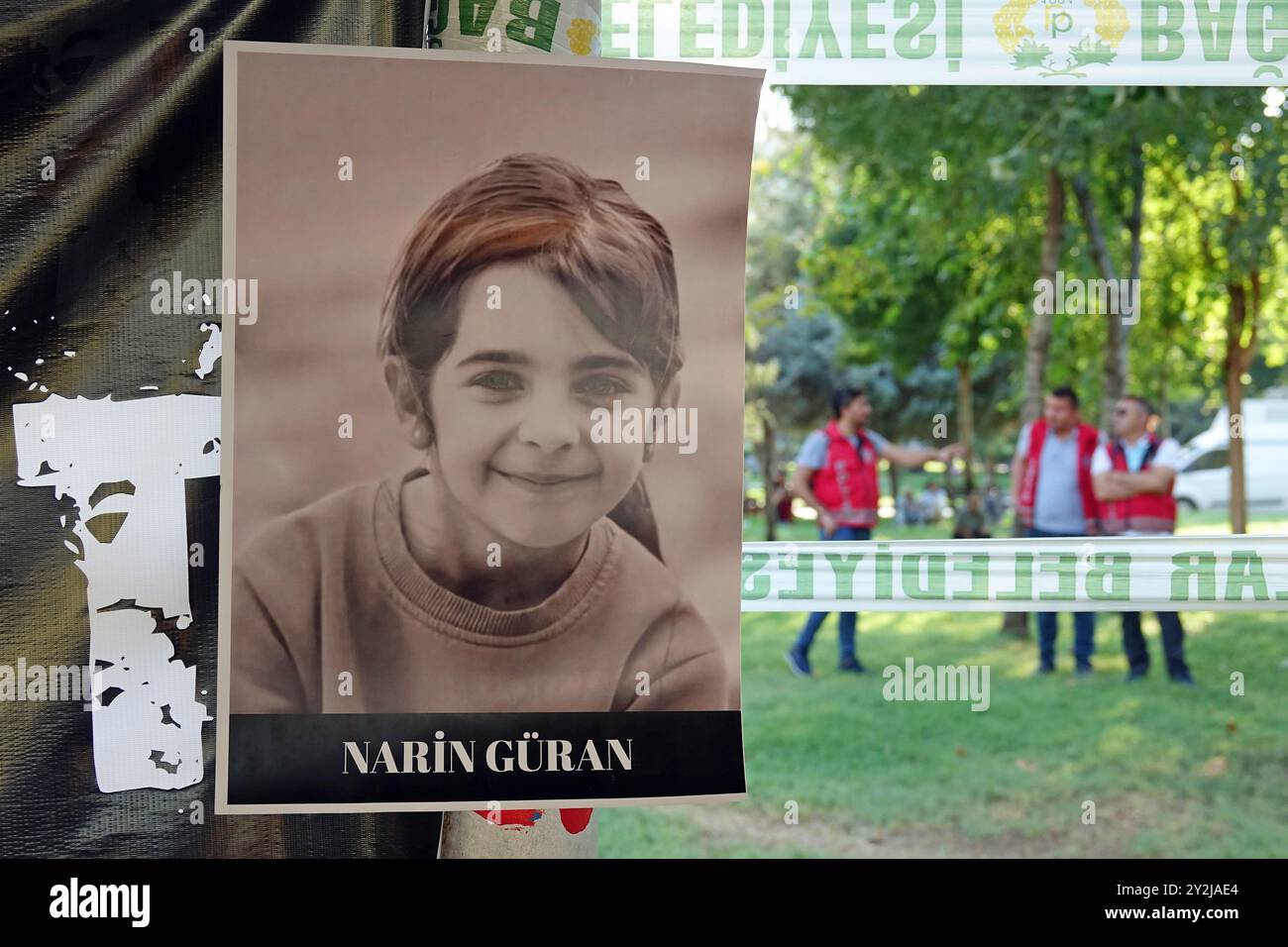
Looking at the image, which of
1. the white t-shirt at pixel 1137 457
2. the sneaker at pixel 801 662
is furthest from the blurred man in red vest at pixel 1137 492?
the sneaker at pixel 801 662

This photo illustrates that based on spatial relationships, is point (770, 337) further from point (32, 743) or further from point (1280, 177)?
point (32, 743)

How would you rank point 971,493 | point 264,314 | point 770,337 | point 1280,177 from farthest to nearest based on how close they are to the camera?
point 770,337 < point 971,493 < point 1280,177 < point 264,314

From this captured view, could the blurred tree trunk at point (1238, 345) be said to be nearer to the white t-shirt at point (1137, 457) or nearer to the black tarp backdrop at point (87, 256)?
the white t-shirt at point (1137, 457)

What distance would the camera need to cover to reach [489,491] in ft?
7.72

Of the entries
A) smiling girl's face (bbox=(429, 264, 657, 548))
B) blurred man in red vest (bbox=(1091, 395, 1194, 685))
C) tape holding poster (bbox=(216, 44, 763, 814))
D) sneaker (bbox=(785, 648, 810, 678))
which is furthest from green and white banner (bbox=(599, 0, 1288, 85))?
sneaker (bbox=(785, 648, 810, 678))

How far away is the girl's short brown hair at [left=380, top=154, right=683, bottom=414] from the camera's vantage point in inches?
90.5

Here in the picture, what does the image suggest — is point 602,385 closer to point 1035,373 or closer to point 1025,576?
point 1025,576

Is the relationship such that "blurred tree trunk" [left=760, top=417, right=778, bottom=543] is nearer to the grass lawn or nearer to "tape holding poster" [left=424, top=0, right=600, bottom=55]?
the grass lawn

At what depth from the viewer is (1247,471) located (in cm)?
2539

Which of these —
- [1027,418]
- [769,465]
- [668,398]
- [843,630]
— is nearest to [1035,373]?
[1027,418]

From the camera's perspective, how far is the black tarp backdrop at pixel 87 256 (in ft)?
7.82

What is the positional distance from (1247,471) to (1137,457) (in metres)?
20.6
